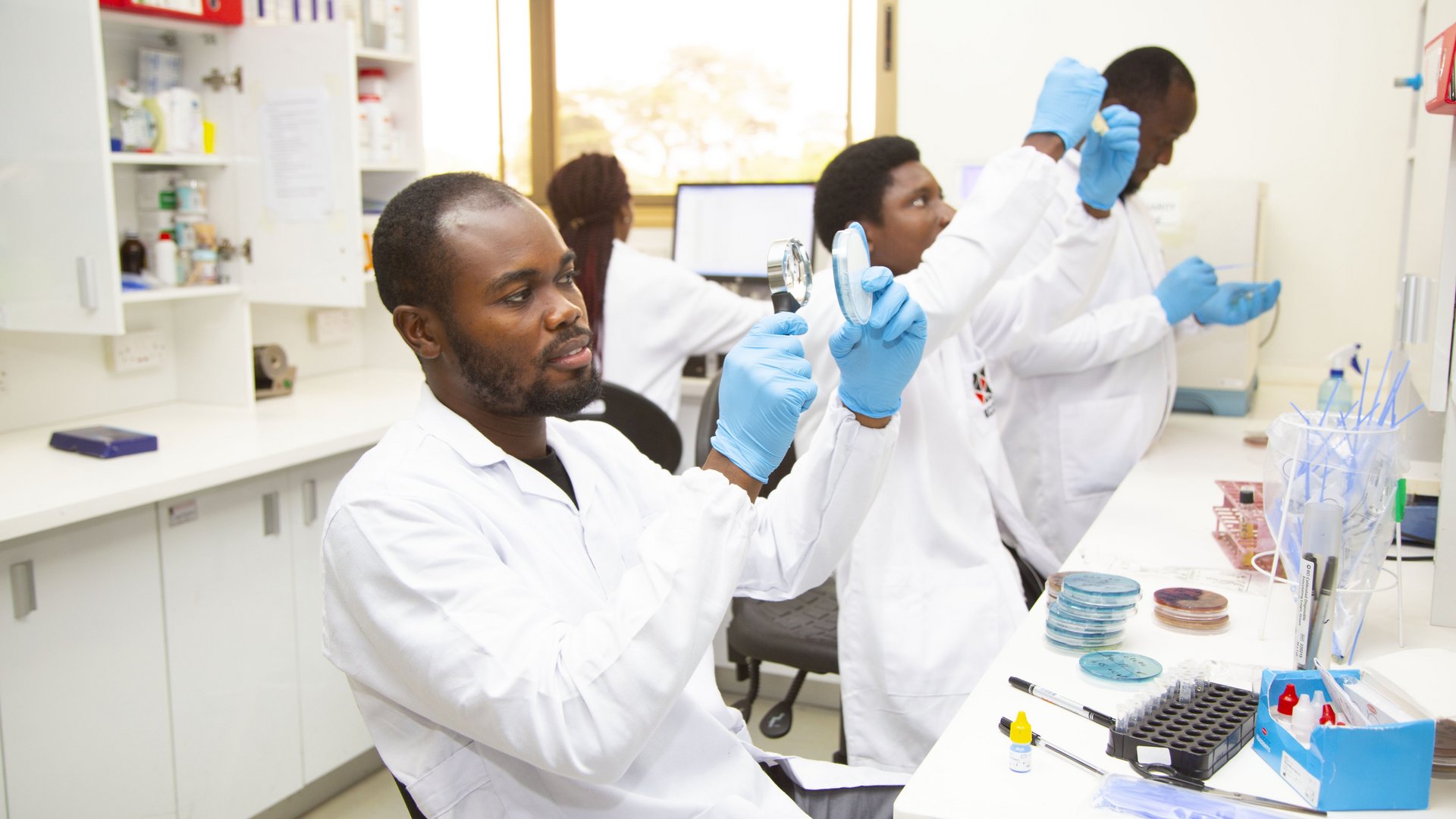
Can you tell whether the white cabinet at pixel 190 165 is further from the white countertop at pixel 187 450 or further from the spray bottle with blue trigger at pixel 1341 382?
the spray bottle with blue trigger at pixel 1341 382

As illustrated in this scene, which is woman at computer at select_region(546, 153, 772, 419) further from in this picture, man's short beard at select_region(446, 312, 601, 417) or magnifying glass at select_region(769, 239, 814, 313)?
man's short beard at select_region(446, 312, 601, 417)

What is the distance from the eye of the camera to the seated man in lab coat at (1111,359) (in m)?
2.20

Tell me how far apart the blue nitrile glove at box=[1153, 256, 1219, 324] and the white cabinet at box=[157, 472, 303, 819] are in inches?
74.2

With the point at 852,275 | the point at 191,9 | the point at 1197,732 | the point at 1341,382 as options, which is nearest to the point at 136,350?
the point at 191,9

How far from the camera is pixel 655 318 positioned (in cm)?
276

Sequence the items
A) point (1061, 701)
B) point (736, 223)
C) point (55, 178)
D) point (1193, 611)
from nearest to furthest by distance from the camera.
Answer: point (1061, 701) < point (1193, 611) < point (55, 178) < point (736, 223)

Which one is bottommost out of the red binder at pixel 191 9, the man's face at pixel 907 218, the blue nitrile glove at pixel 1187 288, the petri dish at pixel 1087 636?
the petri dish at pixel 1087 636

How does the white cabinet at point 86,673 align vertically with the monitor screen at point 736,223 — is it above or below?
below

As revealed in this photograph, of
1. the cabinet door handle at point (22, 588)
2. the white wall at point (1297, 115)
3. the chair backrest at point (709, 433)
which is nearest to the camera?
the cabinet door handle at point (22, 588)

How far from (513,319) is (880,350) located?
0.43 m

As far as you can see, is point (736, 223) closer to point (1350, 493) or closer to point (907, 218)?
point (907, 218)

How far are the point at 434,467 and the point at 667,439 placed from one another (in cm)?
133

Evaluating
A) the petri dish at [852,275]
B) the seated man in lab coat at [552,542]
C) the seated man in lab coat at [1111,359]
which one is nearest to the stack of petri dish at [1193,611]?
the seated man in lab coat at [552,542]

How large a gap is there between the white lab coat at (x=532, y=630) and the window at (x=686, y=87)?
2331 mm
